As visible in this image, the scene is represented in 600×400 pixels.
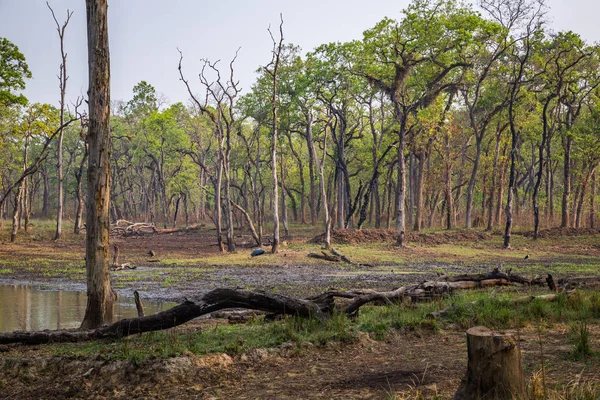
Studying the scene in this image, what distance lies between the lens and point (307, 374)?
7.12 m

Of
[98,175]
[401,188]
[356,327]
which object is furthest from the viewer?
[401,188]

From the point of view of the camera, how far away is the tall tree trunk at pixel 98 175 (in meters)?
9.56

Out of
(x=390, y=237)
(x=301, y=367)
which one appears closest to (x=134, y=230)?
(x=390, y=237)

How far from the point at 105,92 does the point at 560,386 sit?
8413 mm

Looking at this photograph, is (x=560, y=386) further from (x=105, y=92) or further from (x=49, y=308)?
(x=49, y=308)

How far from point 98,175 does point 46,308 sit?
5.78 meters

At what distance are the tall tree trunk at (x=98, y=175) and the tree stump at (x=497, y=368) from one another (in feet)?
22.2

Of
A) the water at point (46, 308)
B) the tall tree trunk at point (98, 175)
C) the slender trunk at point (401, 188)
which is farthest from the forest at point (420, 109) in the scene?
the tall tree trunk at point (98, 175)

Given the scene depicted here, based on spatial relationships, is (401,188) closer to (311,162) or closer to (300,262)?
(300,262)

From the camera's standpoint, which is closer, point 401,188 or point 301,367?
point 301,367

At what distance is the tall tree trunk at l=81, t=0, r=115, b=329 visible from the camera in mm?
9562

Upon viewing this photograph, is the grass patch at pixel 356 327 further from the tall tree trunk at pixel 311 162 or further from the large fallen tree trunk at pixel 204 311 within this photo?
the tall tree trunk at pixel 311 162

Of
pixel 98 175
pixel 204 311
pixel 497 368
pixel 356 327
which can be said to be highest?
pixel 98 175

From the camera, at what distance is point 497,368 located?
197 inches
